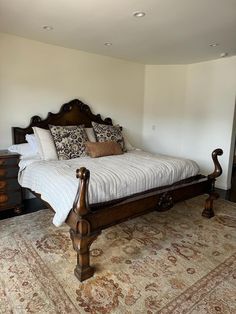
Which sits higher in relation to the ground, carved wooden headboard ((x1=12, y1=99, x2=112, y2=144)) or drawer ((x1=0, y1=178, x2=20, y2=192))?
carved wooden headboard ((x1=12, y1=99, x2=112, y2=144))

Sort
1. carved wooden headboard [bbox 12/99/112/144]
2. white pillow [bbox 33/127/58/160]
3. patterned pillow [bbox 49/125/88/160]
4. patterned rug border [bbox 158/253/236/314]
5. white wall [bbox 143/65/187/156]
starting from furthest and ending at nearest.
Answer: white wall [bbox 143/65/187/156] < carved wooden headboard [bbox 12/99/112/144] < patterned pillow [bbox 49/125/88/160] < white pillow [bbox 33/127/58/160] < patterned rug border [bbox 158/253/236/314]

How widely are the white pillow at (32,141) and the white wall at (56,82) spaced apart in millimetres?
279

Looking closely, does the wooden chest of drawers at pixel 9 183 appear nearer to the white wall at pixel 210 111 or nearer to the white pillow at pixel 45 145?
the white pillow at pixel 45 145

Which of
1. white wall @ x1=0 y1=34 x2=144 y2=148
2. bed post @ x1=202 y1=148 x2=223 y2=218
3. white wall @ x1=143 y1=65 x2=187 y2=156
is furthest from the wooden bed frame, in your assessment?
white wall @ x1=143 y1=65 x2=187 y2=156

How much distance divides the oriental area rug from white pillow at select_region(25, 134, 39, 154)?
0.91 meters

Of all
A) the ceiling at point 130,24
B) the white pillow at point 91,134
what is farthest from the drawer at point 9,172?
the ceiling at point 130,24

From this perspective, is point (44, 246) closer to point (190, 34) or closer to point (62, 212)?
point (62, 212)

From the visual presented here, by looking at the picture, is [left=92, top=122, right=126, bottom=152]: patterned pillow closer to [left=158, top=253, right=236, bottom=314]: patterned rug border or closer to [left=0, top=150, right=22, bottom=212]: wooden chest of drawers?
[left=0, top=150, right=22, bottom=212]: wooden chest of drawers

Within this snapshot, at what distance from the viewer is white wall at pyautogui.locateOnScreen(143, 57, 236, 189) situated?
13.4 feet

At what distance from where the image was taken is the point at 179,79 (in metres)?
4.64

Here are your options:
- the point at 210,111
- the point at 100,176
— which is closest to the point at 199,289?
the point at 100,176

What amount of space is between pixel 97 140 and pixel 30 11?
6.32ft

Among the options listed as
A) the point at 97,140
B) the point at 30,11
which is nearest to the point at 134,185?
the point at 97,140

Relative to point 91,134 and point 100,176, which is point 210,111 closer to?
point 91,134
